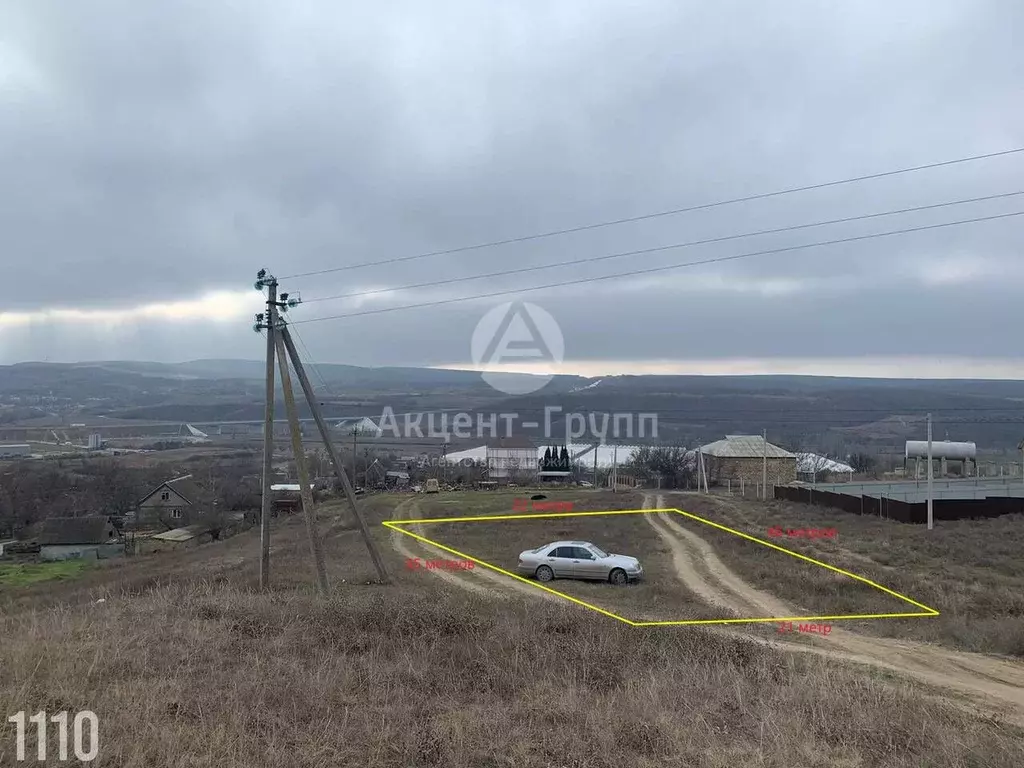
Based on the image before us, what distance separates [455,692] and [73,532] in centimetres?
5525

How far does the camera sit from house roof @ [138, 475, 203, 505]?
6091 cm

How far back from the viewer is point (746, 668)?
8938 millimetres

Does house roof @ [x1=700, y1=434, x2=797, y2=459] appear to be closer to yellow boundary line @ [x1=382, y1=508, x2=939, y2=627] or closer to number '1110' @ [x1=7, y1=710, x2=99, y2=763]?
yellow boundary line @ [x1=382, y1=508, x2=939, y2=627]

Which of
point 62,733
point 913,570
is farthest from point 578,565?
point 62,733

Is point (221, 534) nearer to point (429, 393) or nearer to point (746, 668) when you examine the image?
point (429, 393)

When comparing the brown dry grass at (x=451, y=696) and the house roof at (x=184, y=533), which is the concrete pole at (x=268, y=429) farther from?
the house roof at (x=184, y=533)

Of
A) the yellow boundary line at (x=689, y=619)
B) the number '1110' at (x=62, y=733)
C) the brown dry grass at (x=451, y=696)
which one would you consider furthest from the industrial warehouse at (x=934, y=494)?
the number '1110' at (x=62, y=733)

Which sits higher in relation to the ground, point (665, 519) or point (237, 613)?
point (237, 613)

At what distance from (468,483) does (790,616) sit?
50954 mm

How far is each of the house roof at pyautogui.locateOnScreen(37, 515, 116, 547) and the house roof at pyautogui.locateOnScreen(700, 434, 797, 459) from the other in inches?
1936

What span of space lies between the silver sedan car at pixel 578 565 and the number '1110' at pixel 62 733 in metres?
15.6

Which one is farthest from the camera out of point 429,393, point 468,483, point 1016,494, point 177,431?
point 177,431

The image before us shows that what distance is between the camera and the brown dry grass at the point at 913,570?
43.1 ft

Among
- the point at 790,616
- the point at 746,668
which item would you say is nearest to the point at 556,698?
the point at 746,668
